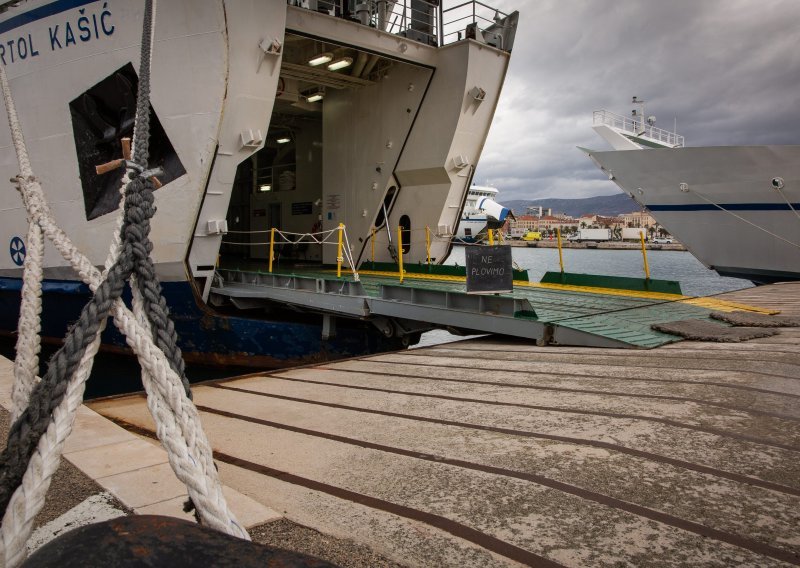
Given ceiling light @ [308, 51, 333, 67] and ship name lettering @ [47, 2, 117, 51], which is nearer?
ship name lettering @ [47, 2, 117, 51]

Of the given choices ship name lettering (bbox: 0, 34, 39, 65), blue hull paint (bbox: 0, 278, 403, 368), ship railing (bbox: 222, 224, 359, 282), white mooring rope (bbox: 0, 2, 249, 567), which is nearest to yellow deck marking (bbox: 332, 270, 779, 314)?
ship railing (bbox: 222, 224, 359, 282)

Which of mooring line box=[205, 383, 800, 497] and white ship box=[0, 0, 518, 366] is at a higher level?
white ship box=[0, 0, 518, 366]

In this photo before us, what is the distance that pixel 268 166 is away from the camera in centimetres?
1562

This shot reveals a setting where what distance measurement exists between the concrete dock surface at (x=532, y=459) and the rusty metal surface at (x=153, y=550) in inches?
34.7

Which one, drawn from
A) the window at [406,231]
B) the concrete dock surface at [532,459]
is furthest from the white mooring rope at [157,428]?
the window at [406,231]

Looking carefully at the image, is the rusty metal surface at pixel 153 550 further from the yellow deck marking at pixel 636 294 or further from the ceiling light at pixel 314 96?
the ceiling light at pixel 314 96

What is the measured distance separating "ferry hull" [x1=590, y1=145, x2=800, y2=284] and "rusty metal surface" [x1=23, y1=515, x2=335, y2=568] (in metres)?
12.4

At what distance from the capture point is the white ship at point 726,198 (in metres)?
Answer: 11.0

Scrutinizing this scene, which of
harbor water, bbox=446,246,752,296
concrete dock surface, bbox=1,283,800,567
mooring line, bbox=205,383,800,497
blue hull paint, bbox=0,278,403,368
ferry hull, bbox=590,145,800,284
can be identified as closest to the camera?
concrete dock surface, bbox=1,283,800,567

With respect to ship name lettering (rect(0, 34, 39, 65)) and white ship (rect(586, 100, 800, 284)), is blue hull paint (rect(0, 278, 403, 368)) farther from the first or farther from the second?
white ship (rect(586, 100, 800, 284))

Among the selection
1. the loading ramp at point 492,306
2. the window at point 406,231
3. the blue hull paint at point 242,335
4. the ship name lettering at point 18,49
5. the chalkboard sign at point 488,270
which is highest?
the ship name lettering at point 18,49

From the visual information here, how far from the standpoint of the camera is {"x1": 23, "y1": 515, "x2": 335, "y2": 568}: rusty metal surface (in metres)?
0.88

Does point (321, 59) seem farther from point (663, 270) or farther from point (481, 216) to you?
point (481, 216)

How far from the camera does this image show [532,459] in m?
2.48
